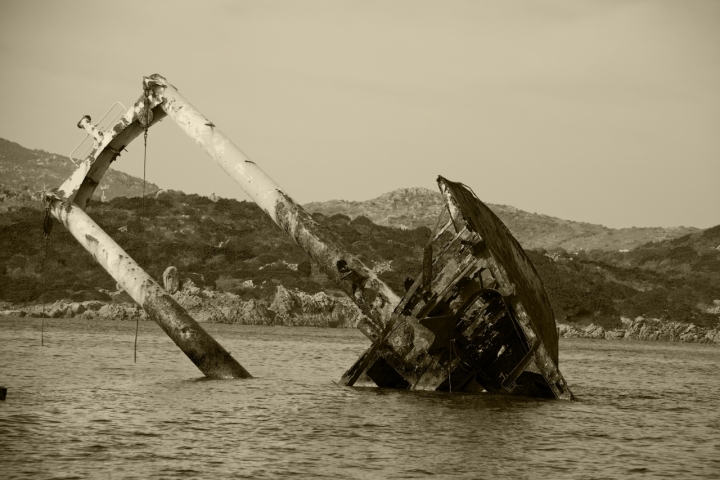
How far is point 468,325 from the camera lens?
14664 millimetres

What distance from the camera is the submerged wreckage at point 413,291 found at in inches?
539

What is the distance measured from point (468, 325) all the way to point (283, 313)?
34.2 m

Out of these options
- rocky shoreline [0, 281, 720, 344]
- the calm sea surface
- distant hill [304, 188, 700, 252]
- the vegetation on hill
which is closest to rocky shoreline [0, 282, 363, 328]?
rocky shoreline [0, 281, 720, 344]

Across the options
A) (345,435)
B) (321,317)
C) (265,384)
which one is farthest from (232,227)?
(345,435)

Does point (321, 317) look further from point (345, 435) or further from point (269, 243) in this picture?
point (345, 435)

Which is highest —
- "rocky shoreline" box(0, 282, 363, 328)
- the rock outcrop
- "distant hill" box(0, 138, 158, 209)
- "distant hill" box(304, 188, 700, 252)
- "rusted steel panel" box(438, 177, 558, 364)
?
"distant hill" box(0, 138, 158, 209)

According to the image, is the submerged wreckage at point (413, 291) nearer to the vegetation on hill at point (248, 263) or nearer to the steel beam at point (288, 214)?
the steel beam at point (288, 214)

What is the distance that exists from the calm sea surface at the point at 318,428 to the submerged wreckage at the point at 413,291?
51cm

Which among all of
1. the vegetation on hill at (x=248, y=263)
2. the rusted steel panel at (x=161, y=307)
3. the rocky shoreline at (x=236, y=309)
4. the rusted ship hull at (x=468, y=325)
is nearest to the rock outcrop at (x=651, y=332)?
the vegetation on hill at (x=248, y=263)

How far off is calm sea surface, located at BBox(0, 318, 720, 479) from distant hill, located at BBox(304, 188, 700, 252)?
89076 millimetres

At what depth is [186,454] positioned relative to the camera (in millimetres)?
10375

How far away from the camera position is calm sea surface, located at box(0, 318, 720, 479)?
10008mm

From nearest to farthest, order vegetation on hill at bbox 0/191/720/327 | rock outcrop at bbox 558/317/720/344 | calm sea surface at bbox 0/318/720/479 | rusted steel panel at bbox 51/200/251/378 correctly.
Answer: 1. calm sea surface at bbox 0/318/720/479
2. rusted steel panel at bbox 51/200/251/378
3. rock outcrop at bbox 558/317/720/344
4. vegetation on hill at bbox 0/191/720/327

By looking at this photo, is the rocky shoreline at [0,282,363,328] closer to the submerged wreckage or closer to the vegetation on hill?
the vegetation on hill
